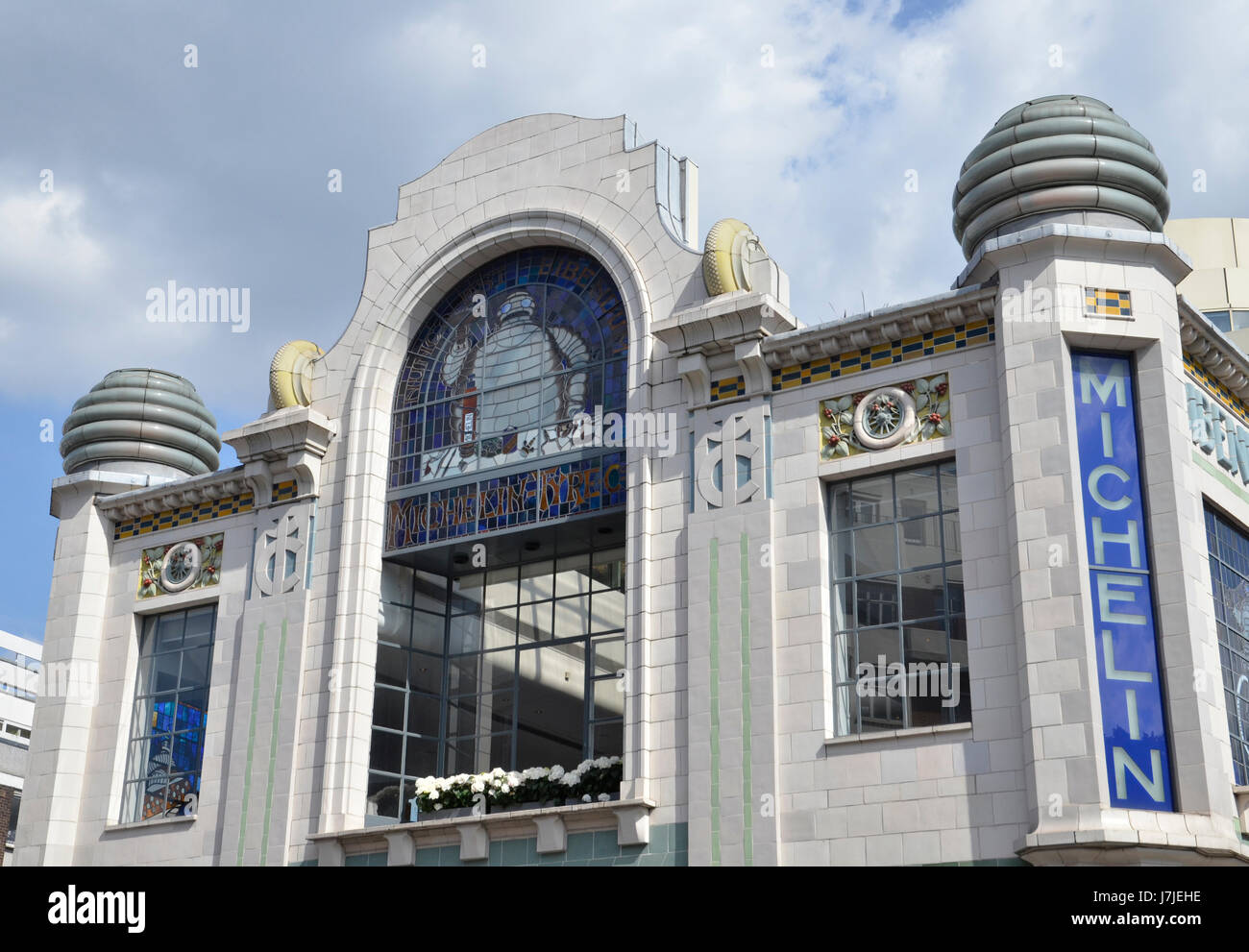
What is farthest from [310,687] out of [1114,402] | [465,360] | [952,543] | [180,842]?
[1114,402]

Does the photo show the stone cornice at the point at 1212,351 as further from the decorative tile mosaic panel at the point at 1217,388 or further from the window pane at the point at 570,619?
the window pane at the point at 570,619

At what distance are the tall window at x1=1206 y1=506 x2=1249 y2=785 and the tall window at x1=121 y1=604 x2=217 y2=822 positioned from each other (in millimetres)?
15829

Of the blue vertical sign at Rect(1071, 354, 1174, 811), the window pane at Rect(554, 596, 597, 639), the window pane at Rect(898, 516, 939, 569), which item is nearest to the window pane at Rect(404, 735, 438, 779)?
the window pane at Rect(554, 596, 597, 639)

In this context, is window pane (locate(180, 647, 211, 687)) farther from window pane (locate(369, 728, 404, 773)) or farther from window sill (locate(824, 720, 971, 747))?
window sill (locate(824, 720, 971, 747))

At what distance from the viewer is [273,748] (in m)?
24.1

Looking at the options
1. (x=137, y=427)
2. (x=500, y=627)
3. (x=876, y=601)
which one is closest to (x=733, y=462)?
(x=876, y=601)

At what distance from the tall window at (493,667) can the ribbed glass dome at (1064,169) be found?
26.5 feet

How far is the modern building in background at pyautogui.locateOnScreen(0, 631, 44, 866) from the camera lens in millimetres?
45156

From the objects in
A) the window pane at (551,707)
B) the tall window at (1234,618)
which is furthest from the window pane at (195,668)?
the tall window at (1234,618)

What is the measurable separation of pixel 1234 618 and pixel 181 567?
17066 millimetres

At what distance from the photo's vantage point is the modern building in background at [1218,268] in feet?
126

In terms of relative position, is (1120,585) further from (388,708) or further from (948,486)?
(388,708)
